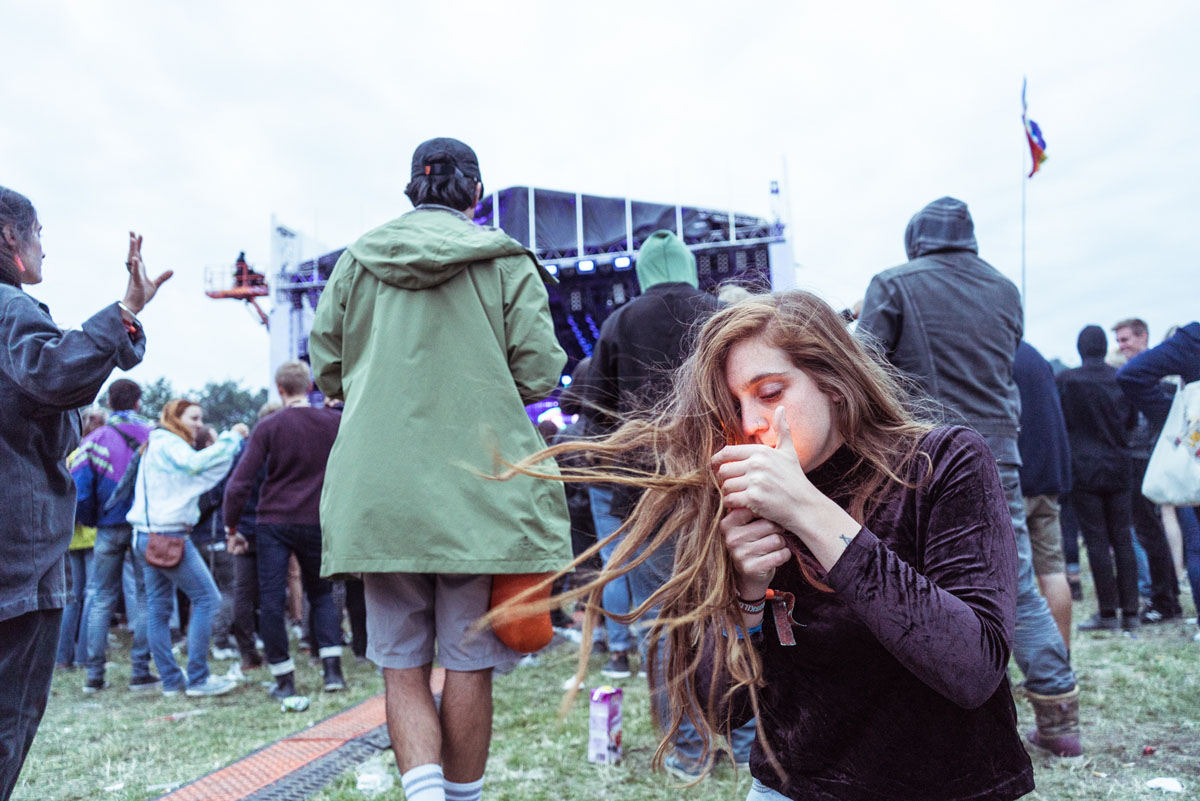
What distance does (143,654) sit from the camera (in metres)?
5.52

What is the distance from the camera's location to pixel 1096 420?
5.76m

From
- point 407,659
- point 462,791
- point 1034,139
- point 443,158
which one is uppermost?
point 1034,139

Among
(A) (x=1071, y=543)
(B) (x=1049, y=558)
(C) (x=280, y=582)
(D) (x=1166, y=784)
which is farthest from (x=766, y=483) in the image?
(A) (x=1071, y=543)

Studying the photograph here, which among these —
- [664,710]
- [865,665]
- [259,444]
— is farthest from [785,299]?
[259,444]

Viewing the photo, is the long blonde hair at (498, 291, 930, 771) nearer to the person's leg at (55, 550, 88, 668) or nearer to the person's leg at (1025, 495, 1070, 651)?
the person's leg at (1025, 495, 1070, 651)

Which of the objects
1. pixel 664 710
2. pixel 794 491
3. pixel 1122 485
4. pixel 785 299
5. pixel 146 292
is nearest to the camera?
pixel 794 491

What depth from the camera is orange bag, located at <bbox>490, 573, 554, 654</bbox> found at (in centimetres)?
234

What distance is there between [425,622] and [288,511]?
296cm

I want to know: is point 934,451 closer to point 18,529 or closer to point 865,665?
point 865,665

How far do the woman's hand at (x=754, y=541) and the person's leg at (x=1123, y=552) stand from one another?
17.8ft

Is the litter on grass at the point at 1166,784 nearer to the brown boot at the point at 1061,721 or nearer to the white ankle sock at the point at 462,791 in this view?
the brown boot at the point at 1061,721

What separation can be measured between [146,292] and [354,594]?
3.81 metres

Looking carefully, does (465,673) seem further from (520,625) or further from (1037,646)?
(1037,646)

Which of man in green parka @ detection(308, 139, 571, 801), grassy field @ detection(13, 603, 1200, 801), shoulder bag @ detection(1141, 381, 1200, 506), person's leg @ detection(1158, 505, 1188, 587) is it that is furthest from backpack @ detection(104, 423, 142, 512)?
person's leg @ detection(1158, 505, 1188, 587)
